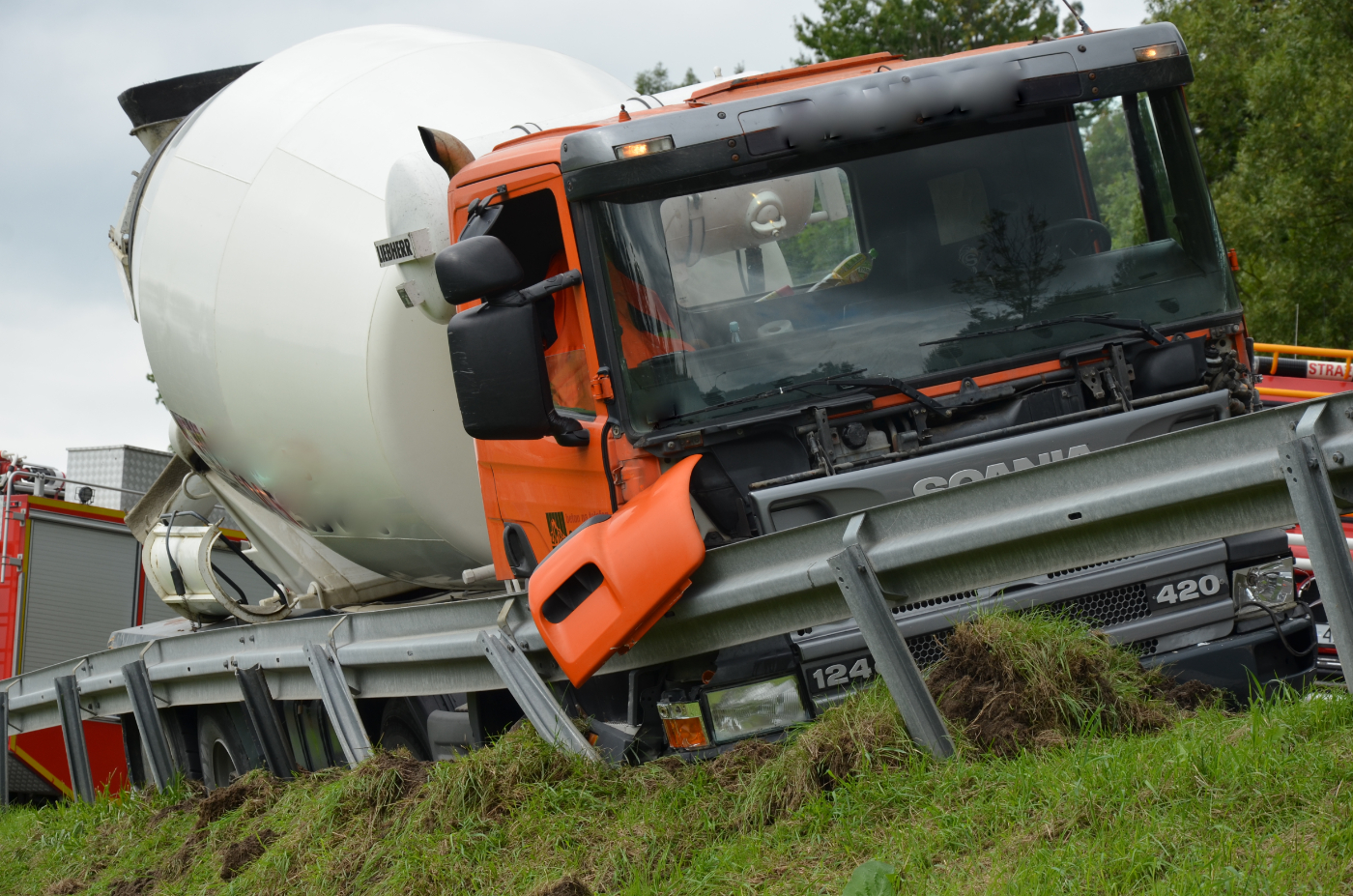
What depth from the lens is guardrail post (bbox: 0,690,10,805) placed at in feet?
28.3

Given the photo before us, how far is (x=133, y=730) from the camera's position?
7.86 m

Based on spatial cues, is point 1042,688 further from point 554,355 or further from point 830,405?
point 554,355

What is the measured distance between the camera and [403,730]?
5988 mm

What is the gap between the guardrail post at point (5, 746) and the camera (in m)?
8.64

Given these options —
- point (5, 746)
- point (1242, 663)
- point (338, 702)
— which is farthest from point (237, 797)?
point (1242, 663)

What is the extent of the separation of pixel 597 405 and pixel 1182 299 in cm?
209

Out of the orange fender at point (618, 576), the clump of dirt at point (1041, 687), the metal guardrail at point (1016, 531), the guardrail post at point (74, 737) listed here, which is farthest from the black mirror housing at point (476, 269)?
the guardrail post at point (74, 737)

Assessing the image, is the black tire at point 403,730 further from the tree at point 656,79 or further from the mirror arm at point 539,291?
the tree at point 656,79

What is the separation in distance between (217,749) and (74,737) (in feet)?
3.98

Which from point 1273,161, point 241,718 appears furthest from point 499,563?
point 1273,161

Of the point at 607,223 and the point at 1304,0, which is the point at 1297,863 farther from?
the point at 1304,0

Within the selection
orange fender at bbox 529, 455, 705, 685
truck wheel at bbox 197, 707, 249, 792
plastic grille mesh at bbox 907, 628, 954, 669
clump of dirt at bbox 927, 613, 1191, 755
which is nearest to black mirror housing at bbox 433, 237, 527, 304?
orange fender at bbox 529, 455, 705, 685

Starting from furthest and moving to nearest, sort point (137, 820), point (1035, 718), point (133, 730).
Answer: point (133, 730), point (137, 820), point (1035, 718)

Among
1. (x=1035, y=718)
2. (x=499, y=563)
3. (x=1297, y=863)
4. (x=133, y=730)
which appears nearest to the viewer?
(x=1297, y=863)
